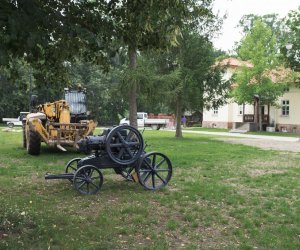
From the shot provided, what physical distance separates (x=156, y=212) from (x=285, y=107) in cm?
4021

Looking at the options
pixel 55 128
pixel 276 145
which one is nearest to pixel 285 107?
pixel 276 145

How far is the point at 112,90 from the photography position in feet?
57.8

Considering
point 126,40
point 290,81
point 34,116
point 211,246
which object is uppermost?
point 290,81

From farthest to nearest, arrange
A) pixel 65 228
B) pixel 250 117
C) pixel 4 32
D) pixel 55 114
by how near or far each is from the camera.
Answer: pixel 250 117 → pixel 55 114 → pixel 65 228 → pixel 4 32

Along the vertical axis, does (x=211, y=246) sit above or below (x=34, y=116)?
below

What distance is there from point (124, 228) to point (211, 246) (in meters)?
1.27

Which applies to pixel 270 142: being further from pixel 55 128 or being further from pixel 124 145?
pixel 124 145

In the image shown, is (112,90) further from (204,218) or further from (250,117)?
(250,117)

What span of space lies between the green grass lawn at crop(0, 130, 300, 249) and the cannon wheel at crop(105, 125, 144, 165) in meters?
0.66

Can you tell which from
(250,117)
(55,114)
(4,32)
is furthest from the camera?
(250,117)

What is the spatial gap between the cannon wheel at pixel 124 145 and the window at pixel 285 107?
38286mm

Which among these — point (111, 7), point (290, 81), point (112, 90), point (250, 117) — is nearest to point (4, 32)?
point (111, 7)

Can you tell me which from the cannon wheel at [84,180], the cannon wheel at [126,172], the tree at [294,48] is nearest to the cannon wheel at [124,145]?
the cannon wheel at [126,172]

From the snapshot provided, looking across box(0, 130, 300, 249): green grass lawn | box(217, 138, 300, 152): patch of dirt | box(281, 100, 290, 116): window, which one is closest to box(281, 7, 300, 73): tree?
Answer: box(217, 138, 300, 152): patch of dirt
